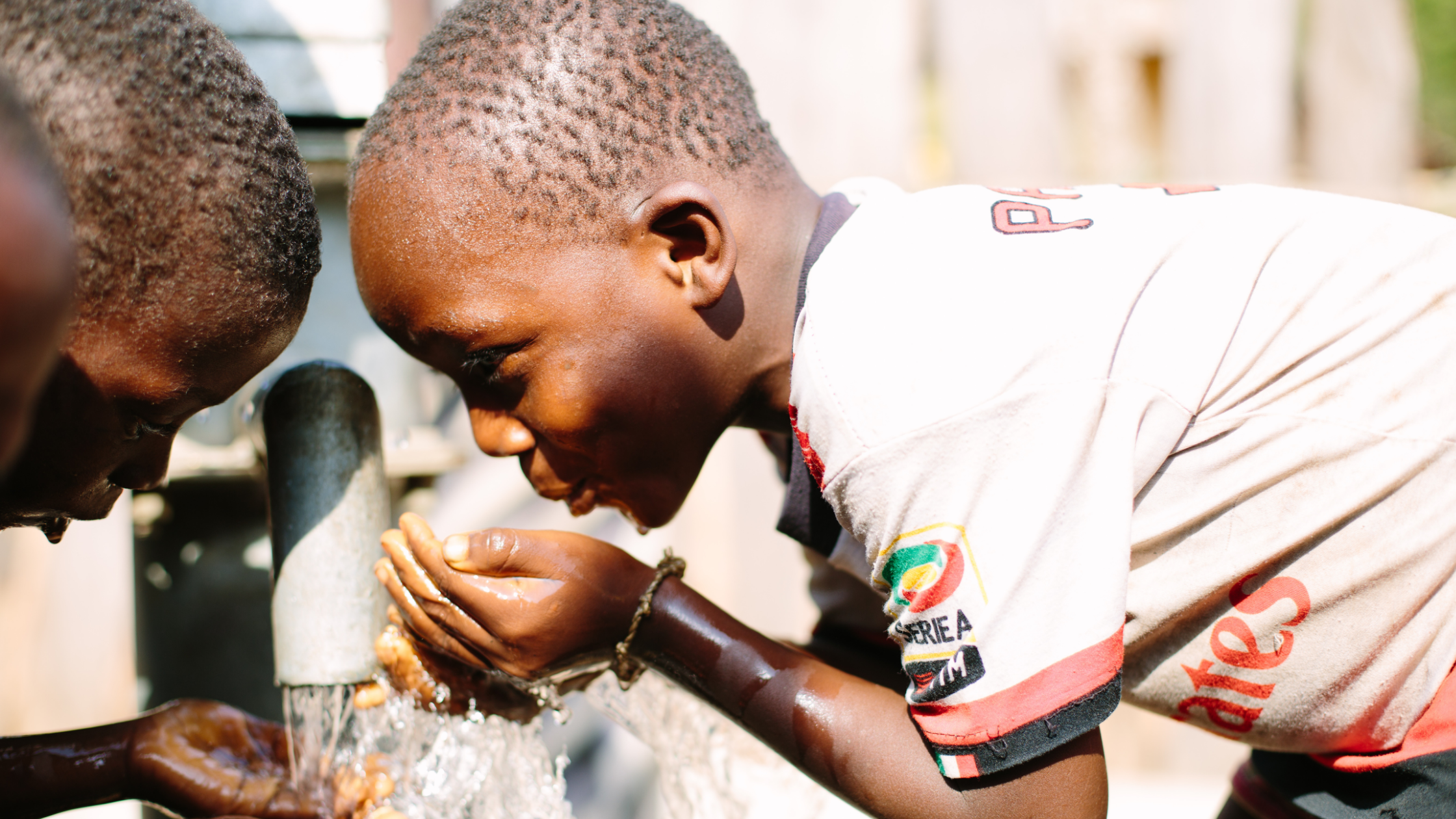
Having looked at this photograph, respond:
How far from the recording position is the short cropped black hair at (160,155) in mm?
1222

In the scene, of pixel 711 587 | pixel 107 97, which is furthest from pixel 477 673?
pixel 711 587

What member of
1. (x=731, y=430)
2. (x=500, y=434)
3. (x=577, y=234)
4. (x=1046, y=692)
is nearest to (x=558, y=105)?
(x=577, y=234)

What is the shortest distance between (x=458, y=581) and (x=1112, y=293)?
2.94 ft

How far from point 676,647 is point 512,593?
0.83 ft

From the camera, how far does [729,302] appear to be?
1657 millimetres

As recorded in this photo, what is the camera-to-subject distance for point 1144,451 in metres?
1.32

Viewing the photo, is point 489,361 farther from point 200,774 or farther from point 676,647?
point 200,774

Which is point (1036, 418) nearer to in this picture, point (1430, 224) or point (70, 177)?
point (1430, 224)

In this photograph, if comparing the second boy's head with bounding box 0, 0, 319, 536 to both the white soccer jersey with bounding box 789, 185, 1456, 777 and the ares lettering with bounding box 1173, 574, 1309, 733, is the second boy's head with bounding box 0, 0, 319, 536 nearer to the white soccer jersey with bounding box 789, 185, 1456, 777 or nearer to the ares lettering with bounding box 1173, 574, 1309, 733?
the white soccer jersey with bounding box 789, 185, 1456, 777

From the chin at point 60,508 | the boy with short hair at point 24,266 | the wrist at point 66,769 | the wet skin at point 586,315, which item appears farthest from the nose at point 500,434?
the boy with short hair at point 24,266

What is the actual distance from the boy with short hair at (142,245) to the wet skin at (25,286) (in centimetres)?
44

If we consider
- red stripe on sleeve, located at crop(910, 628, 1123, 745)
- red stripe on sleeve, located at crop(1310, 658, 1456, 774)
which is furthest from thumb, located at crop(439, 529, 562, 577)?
red stripe on sleeve, located at crop(1310, 658, 1456, 774)

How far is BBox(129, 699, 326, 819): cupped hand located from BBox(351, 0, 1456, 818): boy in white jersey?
362mm

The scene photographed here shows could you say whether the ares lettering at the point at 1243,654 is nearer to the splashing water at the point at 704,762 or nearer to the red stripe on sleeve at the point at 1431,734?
the red stripe on sleeve at the point at 1431,734
